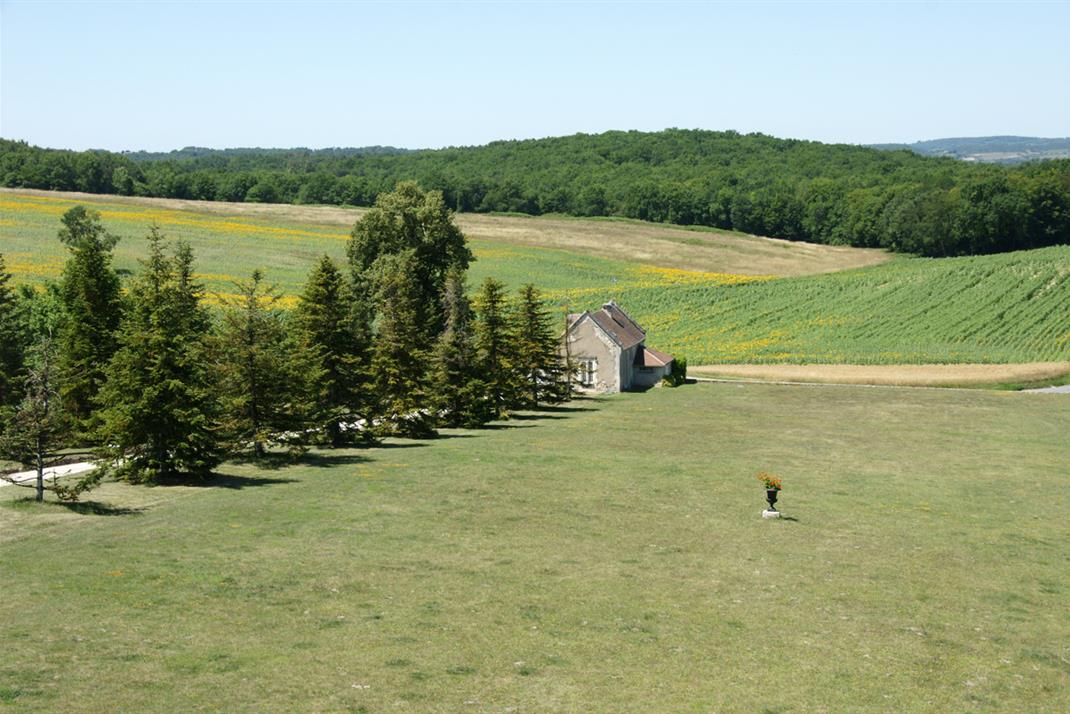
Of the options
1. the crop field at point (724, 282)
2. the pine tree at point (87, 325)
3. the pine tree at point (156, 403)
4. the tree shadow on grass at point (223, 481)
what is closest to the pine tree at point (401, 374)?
the tree shadow on grass at point (223, 481)

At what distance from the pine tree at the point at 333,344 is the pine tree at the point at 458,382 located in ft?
18.9

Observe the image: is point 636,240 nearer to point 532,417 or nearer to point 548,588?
point 532,417

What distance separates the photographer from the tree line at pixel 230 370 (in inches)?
1495

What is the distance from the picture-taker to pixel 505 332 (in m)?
60.2

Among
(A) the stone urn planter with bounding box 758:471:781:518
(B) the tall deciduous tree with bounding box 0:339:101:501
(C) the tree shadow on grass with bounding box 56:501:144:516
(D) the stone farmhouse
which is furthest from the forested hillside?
(A) the stone urn planter with bounding box 758:471:781:518

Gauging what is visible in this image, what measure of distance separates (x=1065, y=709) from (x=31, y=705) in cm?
1859

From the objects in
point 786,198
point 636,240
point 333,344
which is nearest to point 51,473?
point 333,344

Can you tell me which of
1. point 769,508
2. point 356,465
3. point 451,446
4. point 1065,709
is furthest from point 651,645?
point 451,446

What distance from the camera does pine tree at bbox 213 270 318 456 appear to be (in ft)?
140

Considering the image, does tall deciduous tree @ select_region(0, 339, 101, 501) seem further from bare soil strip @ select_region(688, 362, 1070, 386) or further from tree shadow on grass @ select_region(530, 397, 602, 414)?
bare soil strip @ select_region(688, 362, 1070, 386)

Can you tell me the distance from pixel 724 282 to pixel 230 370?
90.8 metres

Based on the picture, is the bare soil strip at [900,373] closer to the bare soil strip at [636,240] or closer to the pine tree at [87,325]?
the pine tree at [87,325]

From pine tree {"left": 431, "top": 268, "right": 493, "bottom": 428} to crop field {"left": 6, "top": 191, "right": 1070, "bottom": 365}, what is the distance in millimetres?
29888

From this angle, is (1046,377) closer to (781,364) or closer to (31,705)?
(781,364)
